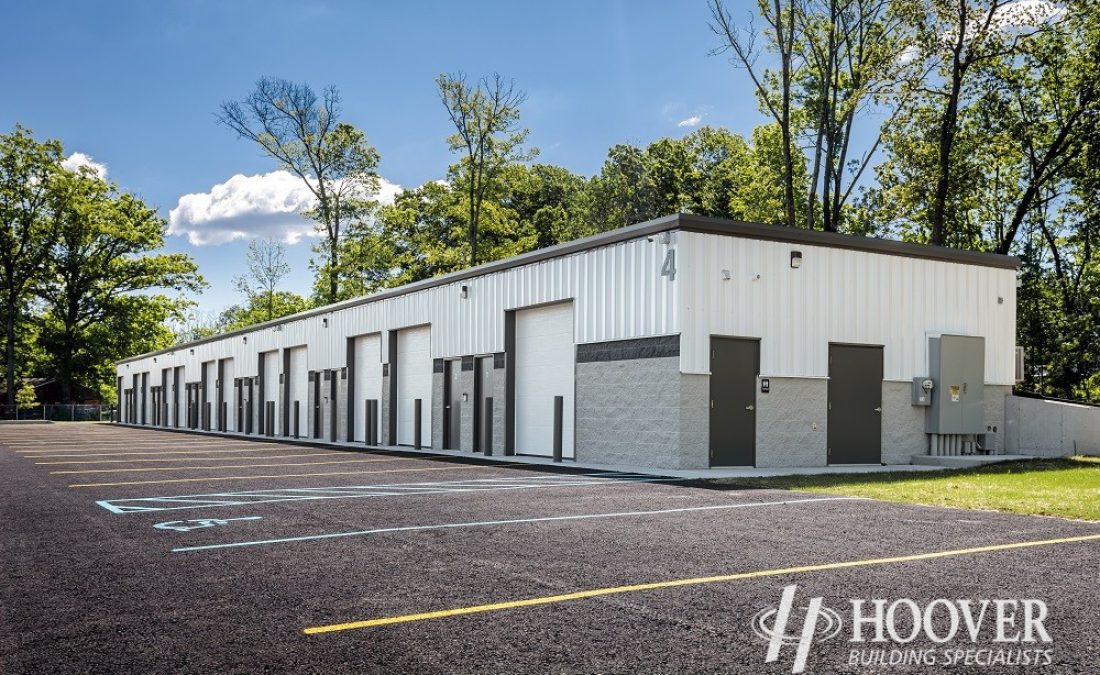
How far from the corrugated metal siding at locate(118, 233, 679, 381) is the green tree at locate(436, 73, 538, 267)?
14.3m

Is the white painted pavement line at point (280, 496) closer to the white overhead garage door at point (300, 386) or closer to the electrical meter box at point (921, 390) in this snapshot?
the electrical meter box at point (921, 390)

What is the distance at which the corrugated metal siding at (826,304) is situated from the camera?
690 inches

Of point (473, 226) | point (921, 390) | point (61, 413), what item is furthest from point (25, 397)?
point (921, 390)

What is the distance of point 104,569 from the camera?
22.9 feet

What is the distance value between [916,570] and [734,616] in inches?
86.0

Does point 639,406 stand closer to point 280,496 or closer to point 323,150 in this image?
point 280,496

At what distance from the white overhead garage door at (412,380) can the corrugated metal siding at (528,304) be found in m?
0.55

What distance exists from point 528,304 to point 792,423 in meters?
6.77

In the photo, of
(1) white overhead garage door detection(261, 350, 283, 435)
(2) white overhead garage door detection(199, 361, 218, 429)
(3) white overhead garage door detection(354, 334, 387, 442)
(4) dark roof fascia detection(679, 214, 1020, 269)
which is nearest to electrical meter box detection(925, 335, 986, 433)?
(4) dark roof fascia detection(679, 214, 1020, 269)

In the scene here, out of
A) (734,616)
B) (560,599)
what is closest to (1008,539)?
(734,616)

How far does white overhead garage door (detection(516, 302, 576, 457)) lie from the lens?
68.5 ft

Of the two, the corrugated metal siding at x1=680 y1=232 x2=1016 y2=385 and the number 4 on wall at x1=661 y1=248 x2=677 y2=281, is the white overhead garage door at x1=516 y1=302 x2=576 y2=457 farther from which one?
the corrugated metal siding at x1=680 y1=232 x2=1016 y2=385

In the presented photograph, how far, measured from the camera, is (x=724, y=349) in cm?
1778

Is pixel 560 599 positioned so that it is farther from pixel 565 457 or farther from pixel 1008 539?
pixel 565 457
